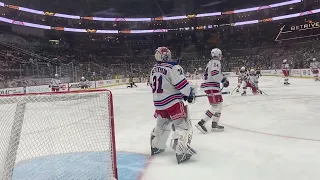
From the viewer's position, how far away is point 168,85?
321 centimetres

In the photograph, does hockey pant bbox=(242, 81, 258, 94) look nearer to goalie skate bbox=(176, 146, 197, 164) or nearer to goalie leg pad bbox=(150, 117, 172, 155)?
goalie leg pad bbox=(150, 117, 172, 155)

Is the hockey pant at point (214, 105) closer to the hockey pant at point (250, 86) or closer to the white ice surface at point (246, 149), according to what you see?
the white ice surface at point (246, 149)

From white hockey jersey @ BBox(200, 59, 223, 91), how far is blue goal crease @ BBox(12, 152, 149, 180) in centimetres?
181

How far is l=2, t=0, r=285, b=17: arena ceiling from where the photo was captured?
3300 centimetres

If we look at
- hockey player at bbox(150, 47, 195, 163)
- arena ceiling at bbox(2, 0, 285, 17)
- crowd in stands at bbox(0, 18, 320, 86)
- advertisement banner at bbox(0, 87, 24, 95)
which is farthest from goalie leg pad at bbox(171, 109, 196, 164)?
arena ceiling at bbox(2, 0, 285, 17)

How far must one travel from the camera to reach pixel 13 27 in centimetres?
2709

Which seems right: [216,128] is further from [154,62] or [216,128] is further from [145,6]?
[145,6]

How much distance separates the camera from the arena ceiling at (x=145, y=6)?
108 feet

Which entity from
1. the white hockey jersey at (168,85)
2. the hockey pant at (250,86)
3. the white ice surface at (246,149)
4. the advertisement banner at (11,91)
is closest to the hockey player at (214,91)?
the white ice surface at (246,149)

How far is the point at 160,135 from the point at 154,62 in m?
28.0

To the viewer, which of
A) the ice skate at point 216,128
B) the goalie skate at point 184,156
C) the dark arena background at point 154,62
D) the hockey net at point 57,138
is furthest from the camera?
the ice skate at point 216,128

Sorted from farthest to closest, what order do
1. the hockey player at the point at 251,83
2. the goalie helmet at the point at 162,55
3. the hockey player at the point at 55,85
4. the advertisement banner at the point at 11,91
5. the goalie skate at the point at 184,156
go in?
1. the hockey player at the point at 55,85
2. the advertisement banner at the point at 11,91
3. the hockey player at the point at 251,83
4. the goalie helmet at the point at 162,55
5. the goalie skate at the point at 184,156

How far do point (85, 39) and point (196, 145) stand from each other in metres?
33.3

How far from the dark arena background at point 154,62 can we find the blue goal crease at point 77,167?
0.01 m
